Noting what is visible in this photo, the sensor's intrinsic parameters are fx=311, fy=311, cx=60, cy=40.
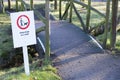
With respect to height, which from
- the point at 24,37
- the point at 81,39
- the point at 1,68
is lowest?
the point at 1,68

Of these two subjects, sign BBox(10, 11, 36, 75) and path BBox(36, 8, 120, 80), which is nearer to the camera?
sign BBox(10, 11, 36, 75)

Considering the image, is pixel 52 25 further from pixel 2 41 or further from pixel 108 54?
pixel 108 54

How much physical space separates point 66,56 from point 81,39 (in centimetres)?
147

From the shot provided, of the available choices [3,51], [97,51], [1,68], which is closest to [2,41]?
[3,51]

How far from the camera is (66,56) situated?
7.84 metres

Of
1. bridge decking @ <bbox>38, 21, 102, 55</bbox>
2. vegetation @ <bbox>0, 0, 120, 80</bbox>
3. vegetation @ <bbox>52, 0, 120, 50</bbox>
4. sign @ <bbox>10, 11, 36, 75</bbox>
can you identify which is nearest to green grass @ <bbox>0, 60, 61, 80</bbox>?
vegetation @ <bbox>0, 0, 120, 80</bbox>

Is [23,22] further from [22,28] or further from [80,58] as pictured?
[80,58]

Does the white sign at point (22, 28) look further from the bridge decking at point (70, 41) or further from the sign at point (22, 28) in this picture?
the bridge decking at point (70, 41)

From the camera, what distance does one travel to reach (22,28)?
6.26 meters

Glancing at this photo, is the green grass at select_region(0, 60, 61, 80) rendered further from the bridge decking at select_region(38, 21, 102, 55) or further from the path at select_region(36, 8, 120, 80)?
the bridge decking at select_region(38, 21, 102, 55)

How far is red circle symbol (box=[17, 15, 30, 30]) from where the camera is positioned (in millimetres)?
6187

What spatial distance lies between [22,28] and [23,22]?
122 millimetres

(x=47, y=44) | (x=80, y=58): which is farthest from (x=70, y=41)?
(x=47, y=44)

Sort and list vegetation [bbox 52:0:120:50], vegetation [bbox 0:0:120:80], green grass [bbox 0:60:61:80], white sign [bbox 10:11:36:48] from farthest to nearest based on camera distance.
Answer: vegetation [bbox 52:0:120:50], vegetation [bbox 0:0:120:80], green grass [bbox 0:60:61:80], white sign [bbox 10:11:36:48]
